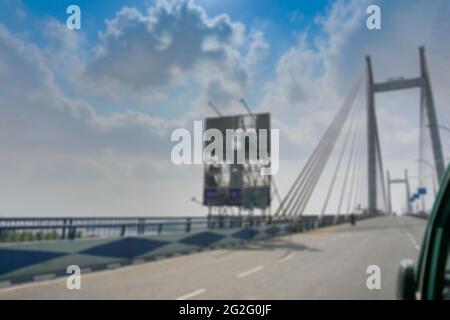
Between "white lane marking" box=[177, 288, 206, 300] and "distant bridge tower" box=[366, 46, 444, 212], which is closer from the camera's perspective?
"white lane marking" box=[177, 288, 206, 300]

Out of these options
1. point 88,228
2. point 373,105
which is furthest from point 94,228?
point 373,105

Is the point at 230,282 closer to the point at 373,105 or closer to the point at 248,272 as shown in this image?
the point at 248,272

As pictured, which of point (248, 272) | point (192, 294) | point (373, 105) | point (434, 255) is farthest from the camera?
point (373, 105)

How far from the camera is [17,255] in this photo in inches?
384

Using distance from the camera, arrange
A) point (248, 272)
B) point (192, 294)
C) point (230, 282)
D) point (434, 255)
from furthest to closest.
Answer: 1. point (248, 272)
2. point (230, 282)
3. point (192, 294)
4. point (434, 255)

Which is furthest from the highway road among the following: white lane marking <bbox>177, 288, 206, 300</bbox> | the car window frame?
the car window frame

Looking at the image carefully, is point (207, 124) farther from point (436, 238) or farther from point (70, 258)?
point (436, 238)

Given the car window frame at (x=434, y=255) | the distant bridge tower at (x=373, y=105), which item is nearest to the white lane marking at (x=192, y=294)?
the car window frame at (x=434, y=255)

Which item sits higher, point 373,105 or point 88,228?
point 373,105

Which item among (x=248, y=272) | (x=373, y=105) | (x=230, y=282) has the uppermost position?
(x=373, y=105)

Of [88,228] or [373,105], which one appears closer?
[88,228]

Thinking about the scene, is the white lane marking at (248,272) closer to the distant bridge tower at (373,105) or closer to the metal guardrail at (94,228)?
the metal guardrail at (94,228)

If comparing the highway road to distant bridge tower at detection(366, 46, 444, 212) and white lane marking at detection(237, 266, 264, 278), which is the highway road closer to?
white lane marking at detection(237, 266, 264, 278)
